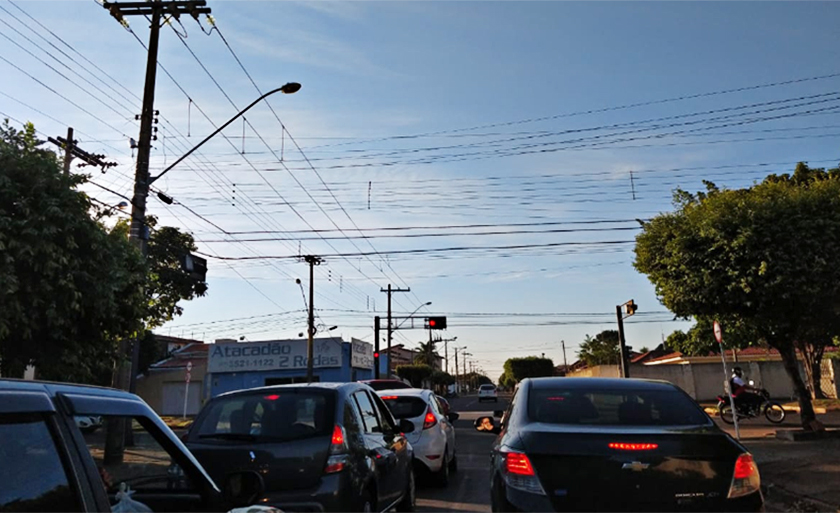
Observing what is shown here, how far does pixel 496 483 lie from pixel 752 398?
57.3 ft

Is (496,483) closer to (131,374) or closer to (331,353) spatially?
(131,374)

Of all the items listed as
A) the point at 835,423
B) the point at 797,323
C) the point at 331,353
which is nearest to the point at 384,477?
the point at 797,323

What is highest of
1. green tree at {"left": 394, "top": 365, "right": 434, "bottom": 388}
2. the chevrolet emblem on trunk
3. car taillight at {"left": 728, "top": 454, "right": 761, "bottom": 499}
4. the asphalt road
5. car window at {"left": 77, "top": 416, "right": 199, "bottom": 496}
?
green tree at {"left": 394, "top": 365, "right": 434, "bottom": 388}

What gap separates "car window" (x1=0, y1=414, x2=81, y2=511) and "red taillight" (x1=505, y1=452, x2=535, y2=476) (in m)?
2.83

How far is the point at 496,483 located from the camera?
4.64 meters

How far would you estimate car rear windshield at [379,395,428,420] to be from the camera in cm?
1038

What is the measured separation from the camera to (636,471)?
13.4 ft

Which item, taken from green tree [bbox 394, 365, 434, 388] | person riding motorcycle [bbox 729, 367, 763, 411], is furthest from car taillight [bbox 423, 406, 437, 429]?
green tree [bbox 394, 365, 434, 388]

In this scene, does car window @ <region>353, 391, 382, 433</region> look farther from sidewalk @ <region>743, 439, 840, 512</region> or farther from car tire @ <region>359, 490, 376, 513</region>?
sidewalk @ <region>743, 439, 840, 512</region>

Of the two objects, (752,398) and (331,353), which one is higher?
(331,353)

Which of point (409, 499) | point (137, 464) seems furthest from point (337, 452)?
point (409, 499)

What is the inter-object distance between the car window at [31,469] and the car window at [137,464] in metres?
0.17

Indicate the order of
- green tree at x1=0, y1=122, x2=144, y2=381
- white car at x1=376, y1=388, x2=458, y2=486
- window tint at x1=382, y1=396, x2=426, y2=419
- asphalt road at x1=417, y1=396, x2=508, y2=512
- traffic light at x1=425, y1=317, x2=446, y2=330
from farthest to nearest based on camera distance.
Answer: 1. traffic light at x1=425, y1=317, x2=446, y2=330
2. window tint at x1=382, y1=396, x2=426, y2=419
3. white car at x1=376, y1=388, x2=458, y2=486
4. green tree at x1=0, y1=122, x2=144, y2=381
5. asphalt road at x1=417, y1=396, x2=508, y2=512

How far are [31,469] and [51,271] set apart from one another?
8.47 meters
